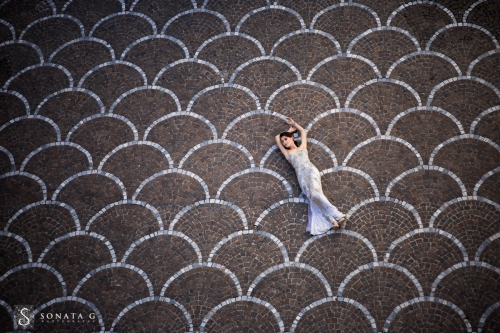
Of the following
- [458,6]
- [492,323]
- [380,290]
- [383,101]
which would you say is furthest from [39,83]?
[492,323]

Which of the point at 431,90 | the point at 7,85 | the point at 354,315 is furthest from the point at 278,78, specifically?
the point at 7,85

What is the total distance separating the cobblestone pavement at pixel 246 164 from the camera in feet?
25.2

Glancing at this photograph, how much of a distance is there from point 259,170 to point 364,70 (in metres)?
2.16

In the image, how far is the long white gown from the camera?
25.8 ft

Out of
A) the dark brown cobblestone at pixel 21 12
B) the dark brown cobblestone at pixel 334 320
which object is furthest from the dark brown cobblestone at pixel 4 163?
the dark brown cobblestone at pixel 334 320

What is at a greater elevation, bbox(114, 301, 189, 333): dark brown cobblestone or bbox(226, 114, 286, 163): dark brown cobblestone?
bbox(226, 114, 286, 163): dark brown cobblestone

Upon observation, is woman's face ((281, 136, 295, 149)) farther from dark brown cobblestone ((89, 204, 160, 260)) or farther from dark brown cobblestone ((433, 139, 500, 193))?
dark brown cobblestone ((89, 204, 160, 260))

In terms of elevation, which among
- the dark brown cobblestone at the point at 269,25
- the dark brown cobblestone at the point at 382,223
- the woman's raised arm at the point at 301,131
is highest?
the dark brown cobblestone at the point at 269,25

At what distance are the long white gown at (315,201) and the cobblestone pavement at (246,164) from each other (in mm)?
168

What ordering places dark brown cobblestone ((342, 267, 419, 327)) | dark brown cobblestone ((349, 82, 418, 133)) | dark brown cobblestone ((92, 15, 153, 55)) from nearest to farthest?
dark brown cobblestone ((342, 267, 419, 327)), dark brown cobblestone ((349, 82, 418, 133)), dark brown cobblestone ((92, 15, 153, 55))

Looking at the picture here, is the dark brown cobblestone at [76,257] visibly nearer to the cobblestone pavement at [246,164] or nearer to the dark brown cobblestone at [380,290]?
the cobblestone pavement at [246,164]

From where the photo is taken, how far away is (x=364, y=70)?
880cm

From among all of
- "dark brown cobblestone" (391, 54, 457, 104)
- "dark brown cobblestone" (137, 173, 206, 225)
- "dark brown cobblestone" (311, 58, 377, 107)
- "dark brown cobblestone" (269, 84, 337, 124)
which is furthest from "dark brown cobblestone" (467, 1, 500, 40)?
"dark brown cobblestone" (137, 173, 206, 225)

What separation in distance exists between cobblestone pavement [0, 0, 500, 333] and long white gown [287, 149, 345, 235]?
0.55 ft
